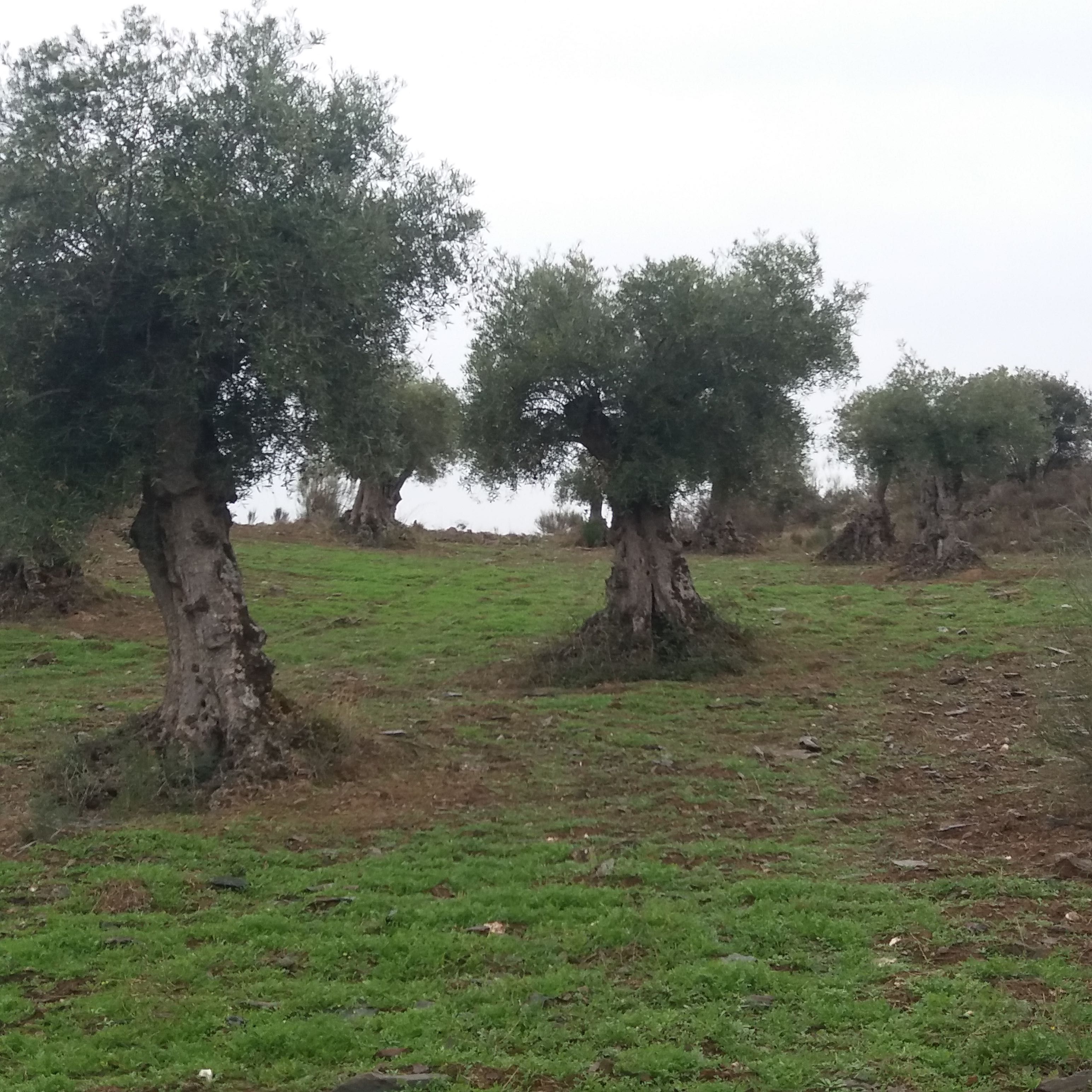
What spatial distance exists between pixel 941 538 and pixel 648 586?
14.9 meters

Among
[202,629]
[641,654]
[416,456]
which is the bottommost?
[641,654]

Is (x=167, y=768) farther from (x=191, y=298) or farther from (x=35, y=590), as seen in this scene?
(x=35, y=590)

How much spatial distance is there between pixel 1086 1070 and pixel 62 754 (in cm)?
1005

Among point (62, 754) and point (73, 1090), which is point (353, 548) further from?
point (73, 1090)

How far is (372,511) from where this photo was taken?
136ft

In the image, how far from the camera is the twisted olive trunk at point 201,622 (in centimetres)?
1240

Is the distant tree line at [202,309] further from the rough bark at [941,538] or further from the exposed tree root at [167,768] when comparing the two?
the rough bark at [941,538]

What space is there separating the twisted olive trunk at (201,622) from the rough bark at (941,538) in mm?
21916

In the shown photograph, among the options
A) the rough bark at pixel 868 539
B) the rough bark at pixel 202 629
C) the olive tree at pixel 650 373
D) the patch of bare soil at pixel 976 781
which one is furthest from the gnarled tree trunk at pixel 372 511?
the rough bark at pixel 202 629

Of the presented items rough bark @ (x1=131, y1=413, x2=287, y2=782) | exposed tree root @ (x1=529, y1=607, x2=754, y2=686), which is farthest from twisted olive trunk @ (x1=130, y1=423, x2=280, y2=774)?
exposed tree root @ (x1=529, y1=607, x2=754, y2=686)

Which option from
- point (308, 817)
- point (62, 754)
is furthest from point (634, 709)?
point (62, 754)

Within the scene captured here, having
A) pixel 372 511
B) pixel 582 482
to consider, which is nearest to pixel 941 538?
pixel 582 482

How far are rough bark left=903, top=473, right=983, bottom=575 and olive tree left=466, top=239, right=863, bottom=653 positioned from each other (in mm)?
12583

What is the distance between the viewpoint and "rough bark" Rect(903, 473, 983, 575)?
3094cm
